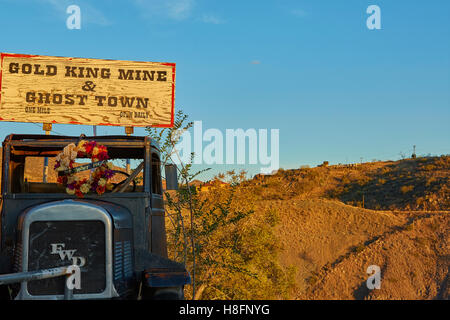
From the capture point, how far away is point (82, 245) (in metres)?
5.37

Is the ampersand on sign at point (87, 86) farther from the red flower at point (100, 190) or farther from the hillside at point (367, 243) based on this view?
the hillside at point (367, 243)

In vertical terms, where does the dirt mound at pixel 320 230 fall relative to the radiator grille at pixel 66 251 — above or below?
below

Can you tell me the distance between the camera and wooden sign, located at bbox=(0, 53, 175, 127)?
891 cm

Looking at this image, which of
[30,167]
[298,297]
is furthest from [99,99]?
[30,167]

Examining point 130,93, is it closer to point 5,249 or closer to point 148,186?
point 148,186

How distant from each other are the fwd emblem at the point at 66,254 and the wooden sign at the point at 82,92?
12.8ft

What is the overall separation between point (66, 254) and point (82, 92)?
4458 mm

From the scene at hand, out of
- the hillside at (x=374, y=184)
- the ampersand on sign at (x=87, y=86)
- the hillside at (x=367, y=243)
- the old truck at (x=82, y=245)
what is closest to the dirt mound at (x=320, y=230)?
the hillside at (x=367, y=243)

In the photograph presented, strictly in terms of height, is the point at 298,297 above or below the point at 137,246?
below

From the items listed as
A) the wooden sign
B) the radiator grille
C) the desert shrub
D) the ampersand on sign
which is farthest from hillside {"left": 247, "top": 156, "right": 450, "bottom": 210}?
the radiator grille

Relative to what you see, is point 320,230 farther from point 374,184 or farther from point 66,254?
point 66,254

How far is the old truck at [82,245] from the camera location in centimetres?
528

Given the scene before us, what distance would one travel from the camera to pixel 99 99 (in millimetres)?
9102
